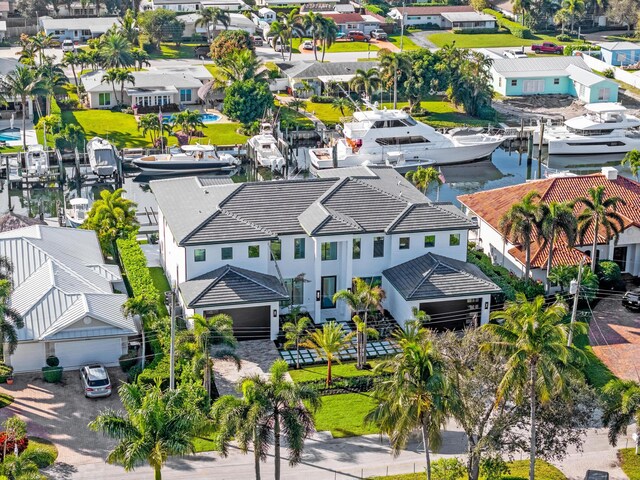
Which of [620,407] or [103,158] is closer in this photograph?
[620,407]

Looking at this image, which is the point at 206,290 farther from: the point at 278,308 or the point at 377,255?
the point at 377,255

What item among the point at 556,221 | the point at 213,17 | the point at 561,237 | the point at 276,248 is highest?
the point at 213,17

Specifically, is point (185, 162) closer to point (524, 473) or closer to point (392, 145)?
point (392, 145)

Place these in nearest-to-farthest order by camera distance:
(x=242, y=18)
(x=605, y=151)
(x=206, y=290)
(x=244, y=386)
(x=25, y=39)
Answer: (x=244, y=386) → (x=206, y=290) → (x=605, y=151) → (x=25, y=39) → (x=242, y=18)

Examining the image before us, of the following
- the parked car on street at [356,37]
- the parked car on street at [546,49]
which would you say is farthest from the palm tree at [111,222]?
the parked car on street at [546,49]

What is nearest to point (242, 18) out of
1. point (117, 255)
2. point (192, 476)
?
point (117, 255)

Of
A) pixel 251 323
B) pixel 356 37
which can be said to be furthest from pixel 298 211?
pixel 356 37

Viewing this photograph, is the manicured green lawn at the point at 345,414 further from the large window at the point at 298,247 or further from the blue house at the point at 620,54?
the blue house at the point at 620,54

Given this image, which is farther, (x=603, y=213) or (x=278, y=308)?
(x=603, y=213)
